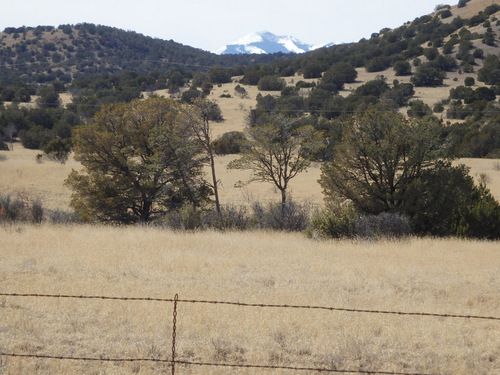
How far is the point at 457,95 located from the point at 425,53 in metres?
24.0

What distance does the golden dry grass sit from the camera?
6449 mm

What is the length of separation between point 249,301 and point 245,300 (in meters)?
0.10

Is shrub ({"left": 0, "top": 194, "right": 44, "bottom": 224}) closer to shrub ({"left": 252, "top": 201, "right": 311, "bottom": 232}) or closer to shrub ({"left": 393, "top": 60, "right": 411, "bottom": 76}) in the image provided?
shrub ({"left": 252, "top": 201, "right": 311, "bottom": 232})

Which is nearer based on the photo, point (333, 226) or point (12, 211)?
point (333, 226)

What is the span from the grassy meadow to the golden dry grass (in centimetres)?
3

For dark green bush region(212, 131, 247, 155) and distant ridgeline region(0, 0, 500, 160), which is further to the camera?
distant ridgeline region(0, 0, 500, 160)

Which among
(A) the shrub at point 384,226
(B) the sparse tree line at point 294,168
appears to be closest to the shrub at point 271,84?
(B) the sparse tree line at point 294,168

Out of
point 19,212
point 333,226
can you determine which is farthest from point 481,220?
point 19,212

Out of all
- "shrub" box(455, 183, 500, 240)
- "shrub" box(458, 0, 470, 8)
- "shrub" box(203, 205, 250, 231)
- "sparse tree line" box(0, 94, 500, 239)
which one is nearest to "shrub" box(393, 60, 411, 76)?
"shrub" box(458, 0, 470, 8)

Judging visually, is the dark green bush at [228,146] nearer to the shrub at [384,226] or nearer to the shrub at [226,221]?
the shrub at [226,221]

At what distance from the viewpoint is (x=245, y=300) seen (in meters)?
8.98

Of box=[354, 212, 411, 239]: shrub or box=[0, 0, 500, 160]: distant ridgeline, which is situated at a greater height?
box=[0, 0, 500, 160]: distant ridgeline

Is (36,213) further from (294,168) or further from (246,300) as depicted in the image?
(246,300)

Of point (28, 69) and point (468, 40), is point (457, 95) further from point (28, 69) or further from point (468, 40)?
point (28, 69)
